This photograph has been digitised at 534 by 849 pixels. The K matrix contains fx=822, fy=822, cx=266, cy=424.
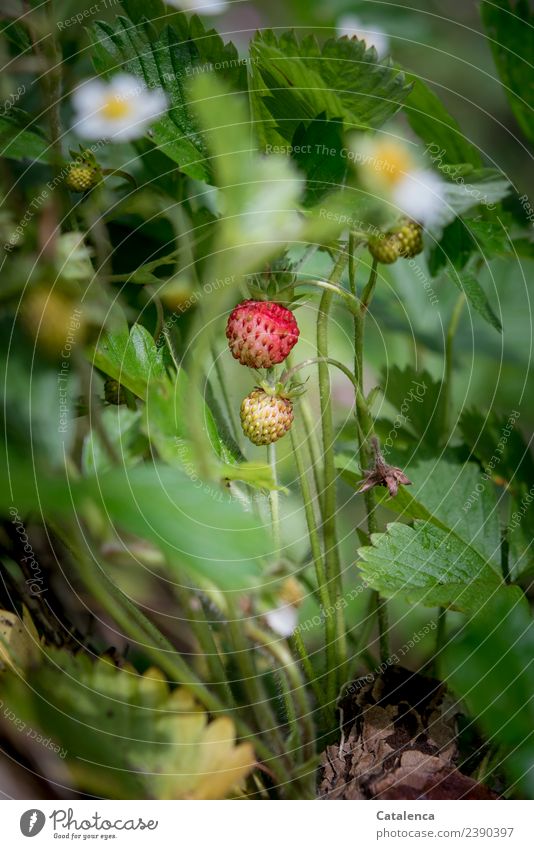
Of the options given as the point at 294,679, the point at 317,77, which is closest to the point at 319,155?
the point at 317,77

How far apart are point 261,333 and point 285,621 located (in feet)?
0.45

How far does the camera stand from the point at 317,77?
34 cm

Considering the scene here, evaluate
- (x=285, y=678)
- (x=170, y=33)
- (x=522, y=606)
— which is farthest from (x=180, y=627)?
(x=170, y=33)

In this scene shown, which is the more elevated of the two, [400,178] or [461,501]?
[400,178]

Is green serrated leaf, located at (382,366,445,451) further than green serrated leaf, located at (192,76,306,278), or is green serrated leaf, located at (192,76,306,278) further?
green serrated leaf, located at (382,366,445,451)

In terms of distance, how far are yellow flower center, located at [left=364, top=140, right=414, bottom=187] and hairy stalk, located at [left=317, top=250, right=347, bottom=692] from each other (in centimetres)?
4

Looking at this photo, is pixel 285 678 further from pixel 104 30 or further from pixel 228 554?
pixel 104 30

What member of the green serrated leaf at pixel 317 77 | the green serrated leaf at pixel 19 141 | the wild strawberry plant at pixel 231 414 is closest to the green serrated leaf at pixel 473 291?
the wild strawberry plant at pixel 231 414

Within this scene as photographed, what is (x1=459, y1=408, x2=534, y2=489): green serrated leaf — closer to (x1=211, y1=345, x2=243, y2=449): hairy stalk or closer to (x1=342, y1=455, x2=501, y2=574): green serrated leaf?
(x1=342, y1=455, x2=501, y2=574): green serrated leaf

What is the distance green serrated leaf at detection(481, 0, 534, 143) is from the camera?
0.42 m

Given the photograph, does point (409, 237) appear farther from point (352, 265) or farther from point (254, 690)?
point (254, 690)

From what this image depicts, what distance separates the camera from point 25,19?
0.36 metres

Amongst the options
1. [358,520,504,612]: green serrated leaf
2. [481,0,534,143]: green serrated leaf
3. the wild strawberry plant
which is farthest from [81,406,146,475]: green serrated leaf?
[481,0,534,143]: green serrated leaf

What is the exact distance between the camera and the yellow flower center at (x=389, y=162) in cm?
37
